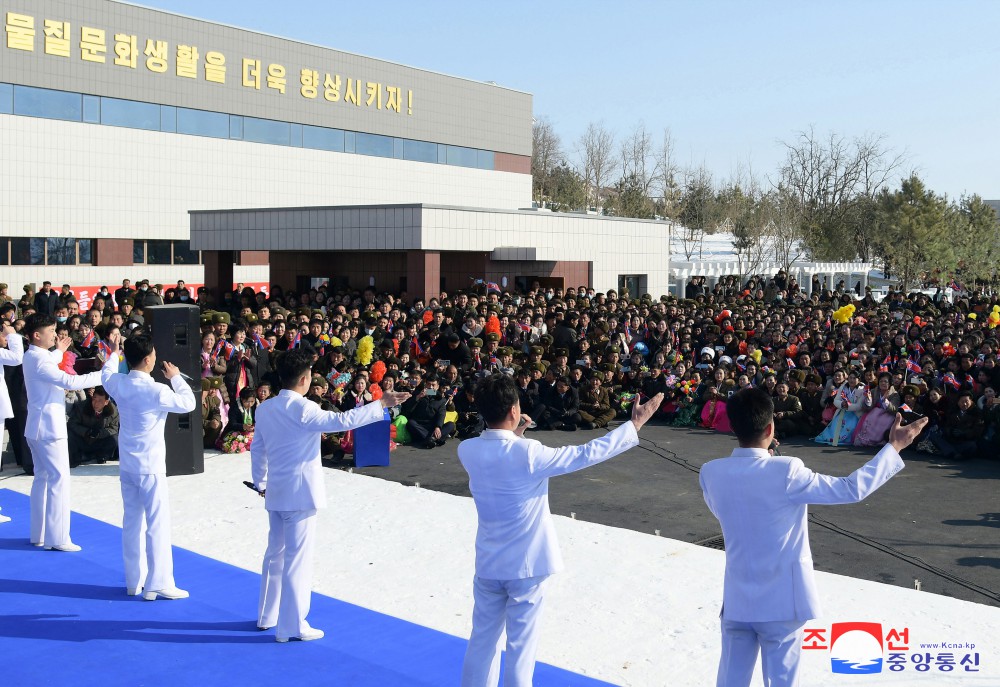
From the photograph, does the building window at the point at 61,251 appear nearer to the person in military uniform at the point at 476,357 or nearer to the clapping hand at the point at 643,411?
the person in military uniform at the point at 476,357

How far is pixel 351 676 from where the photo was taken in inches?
222

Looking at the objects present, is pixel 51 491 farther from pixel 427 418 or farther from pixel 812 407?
pixel 812 407

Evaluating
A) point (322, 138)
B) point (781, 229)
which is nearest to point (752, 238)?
point (781, 229)

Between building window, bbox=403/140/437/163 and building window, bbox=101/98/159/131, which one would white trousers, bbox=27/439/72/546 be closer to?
building window, bbox=101/98/159/131

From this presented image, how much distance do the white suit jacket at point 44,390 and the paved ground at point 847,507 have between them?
4286mm

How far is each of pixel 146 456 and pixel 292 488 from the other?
142 centimetres

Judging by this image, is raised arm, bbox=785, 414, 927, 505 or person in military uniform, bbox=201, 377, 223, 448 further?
person in military uniform, bbox=201, 377, 223, 448

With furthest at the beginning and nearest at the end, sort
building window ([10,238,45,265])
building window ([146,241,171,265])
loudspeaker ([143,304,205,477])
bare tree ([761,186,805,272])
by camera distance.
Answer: bare tree ([761,186,805,272])
building window ([146,241,171,265])
building window ([10,238,45,265])
loudspeaker ([143,304,205,477])

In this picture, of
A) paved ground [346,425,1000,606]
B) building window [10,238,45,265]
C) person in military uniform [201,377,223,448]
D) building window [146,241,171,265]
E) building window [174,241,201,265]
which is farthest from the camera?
building window [174,241,201,265]

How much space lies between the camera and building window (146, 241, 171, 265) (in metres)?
30.1

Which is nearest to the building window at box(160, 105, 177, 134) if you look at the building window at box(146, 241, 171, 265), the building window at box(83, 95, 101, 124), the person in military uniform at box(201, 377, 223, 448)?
the building window at box(83, 95, 101, 124)

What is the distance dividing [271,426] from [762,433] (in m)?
3.20

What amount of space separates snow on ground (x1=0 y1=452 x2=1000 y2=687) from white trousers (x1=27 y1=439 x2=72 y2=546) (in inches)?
37.3

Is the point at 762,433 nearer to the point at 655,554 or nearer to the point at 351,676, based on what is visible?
the point at 351,676
